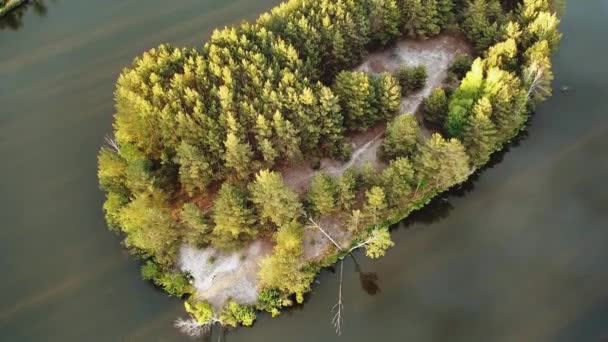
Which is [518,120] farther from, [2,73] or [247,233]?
[2,73]

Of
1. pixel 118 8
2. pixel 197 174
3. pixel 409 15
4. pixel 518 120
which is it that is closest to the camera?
pixel 197 174

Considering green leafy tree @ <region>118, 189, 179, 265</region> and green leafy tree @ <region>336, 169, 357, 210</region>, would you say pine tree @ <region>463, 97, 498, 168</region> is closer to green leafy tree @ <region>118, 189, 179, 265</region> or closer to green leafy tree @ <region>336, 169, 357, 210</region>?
green leafy tree @ <region>336, 169, 357, 210</region>

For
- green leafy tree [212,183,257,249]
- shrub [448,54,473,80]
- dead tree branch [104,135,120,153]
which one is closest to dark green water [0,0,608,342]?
dead tree branch [104,135,120,153]

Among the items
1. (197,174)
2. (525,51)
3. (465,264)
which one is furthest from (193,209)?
(525,51)

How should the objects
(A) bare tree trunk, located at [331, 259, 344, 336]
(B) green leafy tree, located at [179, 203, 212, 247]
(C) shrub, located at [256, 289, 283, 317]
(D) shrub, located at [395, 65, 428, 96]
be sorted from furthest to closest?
(D) shrub, located at [395, 65, 428, 96]
(A) bare tree trunk, located at [331, 259, 344, 336]
(C) shrub, located at [256, 289, 283, 317]
(B) green leafy tree, located at [179, 203, 212, 247]

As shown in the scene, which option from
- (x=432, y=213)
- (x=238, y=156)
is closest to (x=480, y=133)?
(x=432, y=213)
